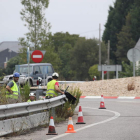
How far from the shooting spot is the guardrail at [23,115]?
9664 mm

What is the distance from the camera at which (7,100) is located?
11938mm

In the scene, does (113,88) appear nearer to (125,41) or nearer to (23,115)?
(23,115)

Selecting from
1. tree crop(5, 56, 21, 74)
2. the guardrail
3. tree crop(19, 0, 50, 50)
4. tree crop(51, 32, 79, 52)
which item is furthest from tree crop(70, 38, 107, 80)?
the guardrail

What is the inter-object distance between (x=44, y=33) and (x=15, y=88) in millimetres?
28660

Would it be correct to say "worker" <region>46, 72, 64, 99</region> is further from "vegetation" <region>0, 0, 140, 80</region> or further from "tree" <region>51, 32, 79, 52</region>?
"tree" <region>51, 32, 79, 52</region>

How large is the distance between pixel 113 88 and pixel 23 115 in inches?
690

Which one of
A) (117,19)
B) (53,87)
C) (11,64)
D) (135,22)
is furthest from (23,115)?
(11,64)

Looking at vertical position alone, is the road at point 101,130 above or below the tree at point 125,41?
below

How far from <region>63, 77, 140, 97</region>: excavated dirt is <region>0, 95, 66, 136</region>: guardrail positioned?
48.8ft

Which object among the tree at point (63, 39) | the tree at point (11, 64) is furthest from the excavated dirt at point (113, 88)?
the tree at point (63, 39)

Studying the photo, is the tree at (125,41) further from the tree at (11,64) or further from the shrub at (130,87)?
the shrub at (130,87)

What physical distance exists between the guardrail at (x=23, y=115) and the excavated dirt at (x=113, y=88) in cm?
1487

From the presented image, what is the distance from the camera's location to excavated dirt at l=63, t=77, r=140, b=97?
27.0 meters

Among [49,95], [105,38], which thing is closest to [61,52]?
[105,38]
